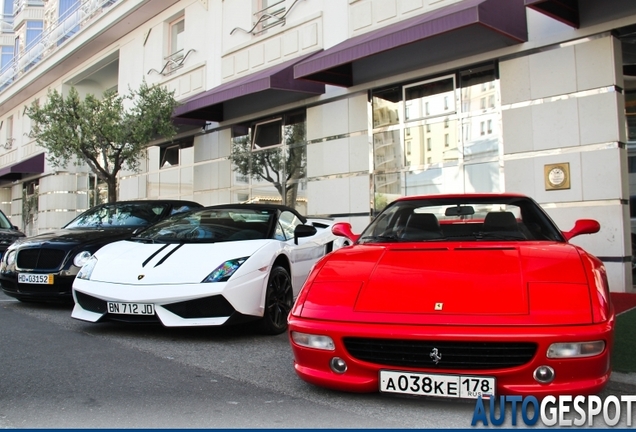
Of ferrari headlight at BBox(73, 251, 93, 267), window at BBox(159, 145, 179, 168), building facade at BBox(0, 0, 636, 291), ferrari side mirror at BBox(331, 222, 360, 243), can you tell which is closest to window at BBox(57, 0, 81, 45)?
building facade at BBox(0, 0, 636, 291)

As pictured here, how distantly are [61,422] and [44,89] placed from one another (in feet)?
84.2

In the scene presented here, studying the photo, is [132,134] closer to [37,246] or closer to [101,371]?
[37,246]

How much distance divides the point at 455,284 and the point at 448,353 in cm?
50

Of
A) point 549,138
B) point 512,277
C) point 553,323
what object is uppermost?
point 549,138

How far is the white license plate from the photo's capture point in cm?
500

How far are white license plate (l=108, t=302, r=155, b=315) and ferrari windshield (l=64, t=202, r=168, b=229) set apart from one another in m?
3.42

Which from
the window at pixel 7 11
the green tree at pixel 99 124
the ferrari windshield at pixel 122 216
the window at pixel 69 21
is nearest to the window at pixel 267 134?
the green tree at pixel 99 124

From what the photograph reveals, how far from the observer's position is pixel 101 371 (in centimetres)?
407

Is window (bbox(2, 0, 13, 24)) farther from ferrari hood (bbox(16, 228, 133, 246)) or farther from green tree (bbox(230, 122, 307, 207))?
ferrari hood (bbox(16, 228, 133, 246))

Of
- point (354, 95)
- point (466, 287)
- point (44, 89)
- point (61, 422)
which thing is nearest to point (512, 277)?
point (466, 287)

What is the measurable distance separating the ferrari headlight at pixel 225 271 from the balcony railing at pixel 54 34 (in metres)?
15.9

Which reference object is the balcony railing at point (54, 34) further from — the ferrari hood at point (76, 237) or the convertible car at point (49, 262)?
the convertible car at point (49, 262)

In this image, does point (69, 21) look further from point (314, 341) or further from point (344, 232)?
point (314, 341)
